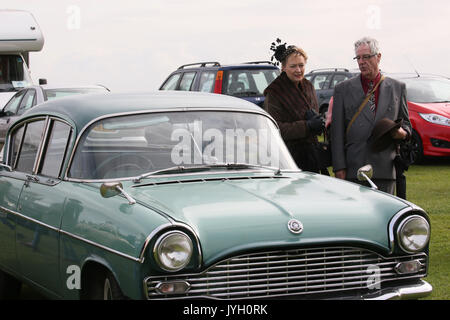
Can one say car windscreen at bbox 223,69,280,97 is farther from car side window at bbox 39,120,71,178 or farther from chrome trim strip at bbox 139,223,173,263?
chrome trim strip at bbox 139,223,173,263

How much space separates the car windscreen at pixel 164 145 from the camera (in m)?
6.16

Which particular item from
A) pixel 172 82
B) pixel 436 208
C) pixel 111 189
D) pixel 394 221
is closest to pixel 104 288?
pixel 111 189

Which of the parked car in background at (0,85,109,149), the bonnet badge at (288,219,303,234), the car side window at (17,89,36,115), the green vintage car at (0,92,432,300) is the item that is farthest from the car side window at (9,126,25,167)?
the car side window at (17,89,36,115)

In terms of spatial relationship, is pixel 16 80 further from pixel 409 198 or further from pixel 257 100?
pixel 409 198

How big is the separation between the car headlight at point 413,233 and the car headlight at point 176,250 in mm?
1312

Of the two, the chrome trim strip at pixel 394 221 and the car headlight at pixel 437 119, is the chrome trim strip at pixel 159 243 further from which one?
the car headlight at pixel 437 119

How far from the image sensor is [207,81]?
19.6m

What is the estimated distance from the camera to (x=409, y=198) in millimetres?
12945

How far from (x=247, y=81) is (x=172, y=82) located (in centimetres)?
222

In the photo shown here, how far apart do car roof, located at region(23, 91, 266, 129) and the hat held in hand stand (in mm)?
1134

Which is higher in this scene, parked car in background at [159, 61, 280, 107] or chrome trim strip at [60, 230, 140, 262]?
chrome trim strip at [60, 230, 140, 262]

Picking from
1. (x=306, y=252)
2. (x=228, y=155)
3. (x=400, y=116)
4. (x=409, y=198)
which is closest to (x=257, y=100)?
(x=409, y=198)

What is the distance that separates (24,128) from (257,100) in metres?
11.9

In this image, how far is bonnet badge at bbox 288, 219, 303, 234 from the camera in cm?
514
